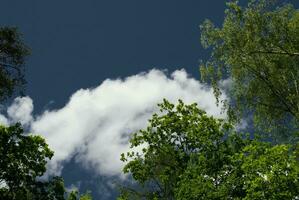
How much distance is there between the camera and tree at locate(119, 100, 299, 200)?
30.9 metres

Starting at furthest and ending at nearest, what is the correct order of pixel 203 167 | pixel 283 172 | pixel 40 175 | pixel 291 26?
pixel 40 175 < pixel 291 26 < pixel 203 167 < pixel 283 172

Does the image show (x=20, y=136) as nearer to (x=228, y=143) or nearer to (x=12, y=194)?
(x=12, y=194)

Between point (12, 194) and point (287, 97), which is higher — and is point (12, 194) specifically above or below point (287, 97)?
below

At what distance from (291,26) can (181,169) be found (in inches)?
461

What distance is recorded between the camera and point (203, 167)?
3700cm

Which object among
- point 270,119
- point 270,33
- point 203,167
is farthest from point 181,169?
point 270,33

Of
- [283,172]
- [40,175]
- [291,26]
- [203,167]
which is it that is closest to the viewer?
[283,172]

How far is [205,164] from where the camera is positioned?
122ft

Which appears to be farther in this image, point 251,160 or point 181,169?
point 181,169

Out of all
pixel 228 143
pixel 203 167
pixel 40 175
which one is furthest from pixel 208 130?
pixel 40 175

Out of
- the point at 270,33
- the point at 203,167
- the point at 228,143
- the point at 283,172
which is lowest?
the point at 283,172

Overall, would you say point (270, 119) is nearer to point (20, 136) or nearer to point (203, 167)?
point (203, 167)

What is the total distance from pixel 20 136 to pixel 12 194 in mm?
5270

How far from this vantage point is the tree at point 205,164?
30.9 metres
